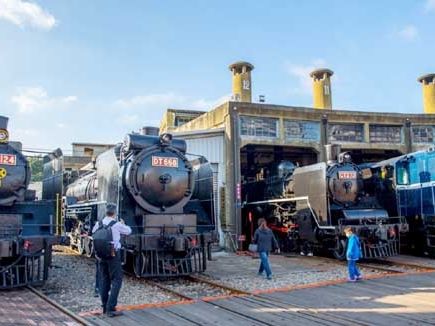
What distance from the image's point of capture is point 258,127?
18.4 meters

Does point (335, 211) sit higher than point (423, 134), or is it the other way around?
point (423, 134)

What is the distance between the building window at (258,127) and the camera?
1811 centimetres

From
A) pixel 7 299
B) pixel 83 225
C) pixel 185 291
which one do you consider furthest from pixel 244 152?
pixel 7 299

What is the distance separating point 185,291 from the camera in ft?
28.5

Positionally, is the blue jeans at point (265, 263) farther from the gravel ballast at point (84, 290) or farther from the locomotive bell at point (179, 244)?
the gravel ballast at point (84, 290)

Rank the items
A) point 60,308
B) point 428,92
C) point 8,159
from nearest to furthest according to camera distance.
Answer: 1. point 60,308
2. point 8,159
3. point 428,92

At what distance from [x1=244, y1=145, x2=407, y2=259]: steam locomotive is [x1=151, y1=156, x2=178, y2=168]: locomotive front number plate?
17.4ft

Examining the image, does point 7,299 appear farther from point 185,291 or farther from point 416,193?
point 416,193

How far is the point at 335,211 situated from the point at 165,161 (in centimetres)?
621

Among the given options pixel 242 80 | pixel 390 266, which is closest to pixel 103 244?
pixel 390 266

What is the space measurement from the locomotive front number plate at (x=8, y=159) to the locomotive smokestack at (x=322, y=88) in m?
18.4

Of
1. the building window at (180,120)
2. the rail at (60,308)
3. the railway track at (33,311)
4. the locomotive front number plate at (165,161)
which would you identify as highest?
the building window at (180,120)

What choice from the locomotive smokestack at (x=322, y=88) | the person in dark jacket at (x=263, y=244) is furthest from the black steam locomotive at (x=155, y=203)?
the locomotive smokestack at (x=322, y=88)

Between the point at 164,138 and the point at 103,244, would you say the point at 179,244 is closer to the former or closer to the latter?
the point at 164,138
